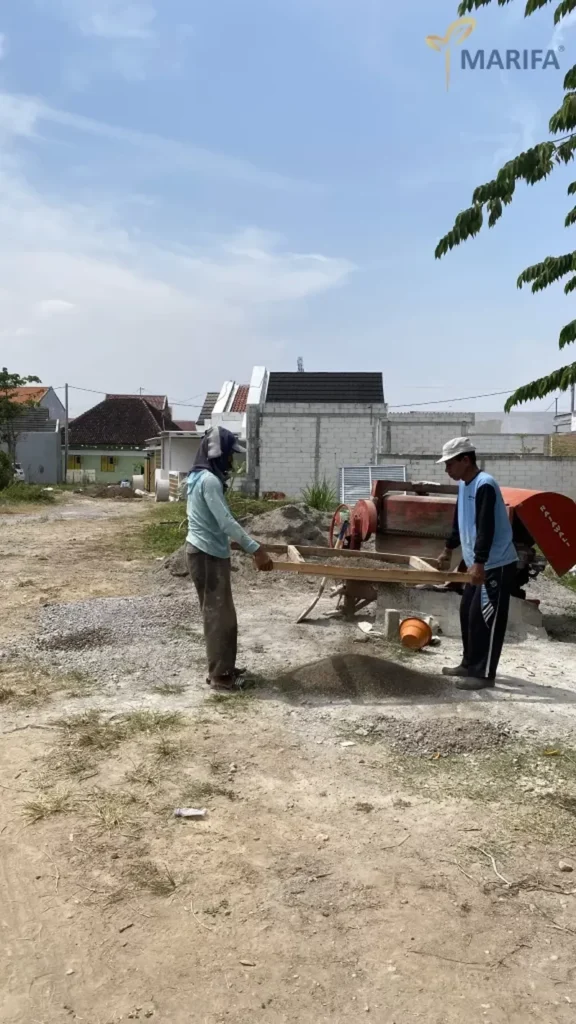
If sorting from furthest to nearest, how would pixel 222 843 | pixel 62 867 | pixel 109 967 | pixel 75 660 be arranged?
1. pixel 75 660
2. pixel 222 843
3. pixel 62 867
4. pixel 109 967

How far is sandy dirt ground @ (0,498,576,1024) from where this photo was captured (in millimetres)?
2242

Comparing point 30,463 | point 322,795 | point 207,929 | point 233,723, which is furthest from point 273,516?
point 30,463

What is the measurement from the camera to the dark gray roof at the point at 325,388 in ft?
79.2

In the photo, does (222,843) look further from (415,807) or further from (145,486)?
(145,486)

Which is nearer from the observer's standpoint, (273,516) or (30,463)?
(273,516)

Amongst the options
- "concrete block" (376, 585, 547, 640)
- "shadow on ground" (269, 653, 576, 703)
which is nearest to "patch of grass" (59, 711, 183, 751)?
"shadow on ground" (269, 653, 576, 703)

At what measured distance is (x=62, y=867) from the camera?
Answer: 283 cm

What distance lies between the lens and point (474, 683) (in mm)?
4980

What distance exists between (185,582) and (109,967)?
6752 millimetres

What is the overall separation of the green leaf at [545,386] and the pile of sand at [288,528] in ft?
18.1

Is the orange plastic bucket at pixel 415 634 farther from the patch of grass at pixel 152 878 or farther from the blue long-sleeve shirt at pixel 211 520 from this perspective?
the patch of grass at pixel 152 878

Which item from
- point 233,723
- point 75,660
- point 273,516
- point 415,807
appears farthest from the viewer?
point 273,516

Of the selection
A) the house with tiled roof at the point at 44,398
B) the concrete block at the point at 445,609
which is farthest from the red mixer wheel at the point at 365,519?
the house with tiled roof at the point at 44,398

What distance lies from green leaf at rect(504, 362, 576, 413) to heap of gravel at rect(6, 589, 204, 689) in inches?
124
